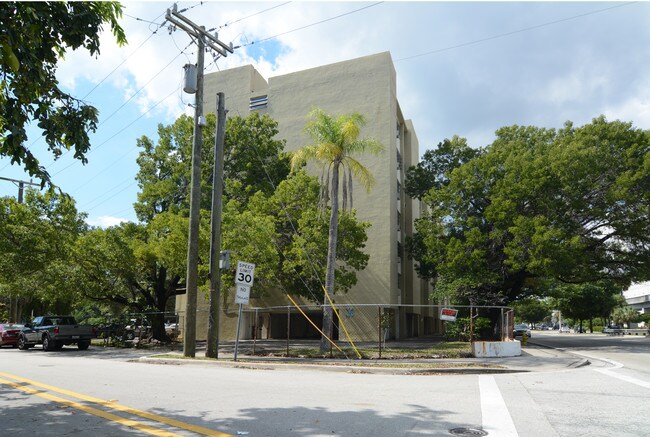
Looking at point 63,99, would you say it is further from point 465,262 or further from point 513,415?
point 465,262

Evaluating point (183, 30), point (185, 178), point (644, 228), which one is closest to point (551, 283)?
point (644, 228)

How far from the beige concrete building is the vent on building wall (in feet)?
0.24

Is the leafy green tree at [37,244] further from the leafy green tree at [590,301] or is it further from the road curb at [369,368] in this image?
the leafy green tree at [590,301]

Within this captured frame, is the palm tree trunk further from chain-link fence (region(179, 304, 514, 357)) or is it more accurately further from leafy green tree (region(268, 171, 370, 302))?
chain-link fence (region(179, 304, 514, 357))

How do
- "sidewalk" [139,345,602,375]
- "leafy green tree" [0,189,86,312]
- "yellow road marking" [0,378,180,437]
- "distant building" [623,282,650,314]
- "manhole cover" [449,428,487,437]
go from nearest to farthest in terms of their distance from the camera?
"manhole cover" [449,428,487,437], "yellow road marking" [0,378,180,437], "sidewalk" [139,345,602,375], "leafy green tree" [0,189,86,312], "distant building" [623,282,650,314]

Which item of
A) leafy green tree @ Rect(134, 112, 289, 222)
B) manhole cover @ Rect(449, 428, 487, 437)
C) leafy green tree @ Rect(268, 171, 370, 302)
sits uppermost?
leafy green tree @ Rect(134, 112, 289, 222)

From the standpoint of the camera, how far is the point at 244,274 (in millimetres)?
15578

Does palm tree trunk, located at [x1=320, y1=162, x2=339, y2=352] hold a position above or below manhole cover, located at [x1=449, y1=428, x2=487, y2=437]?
above

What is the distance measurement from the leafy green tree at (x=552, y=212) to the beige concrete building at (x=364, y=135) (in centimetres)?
330

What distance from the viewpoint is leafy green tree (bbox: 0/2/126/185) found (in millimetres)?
6215

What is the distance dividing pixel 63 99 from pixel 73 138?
0.63 meters

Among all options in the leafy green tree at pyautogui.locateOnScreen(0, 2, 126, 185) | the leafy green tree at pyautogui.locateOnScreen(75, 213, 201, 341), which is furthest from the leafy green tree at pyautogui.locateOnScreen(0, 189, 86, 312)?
the leafy green tree at pyautogui.locateOnScreen(0, 2, 126, 185)

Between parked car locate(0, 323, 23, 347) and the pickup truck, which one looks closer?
the pickup truck

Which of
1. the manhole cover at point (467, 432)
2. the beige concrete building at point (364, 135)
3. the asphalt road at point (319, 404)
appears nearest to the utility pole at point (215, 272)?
the asphalt road at point (319, 404)
